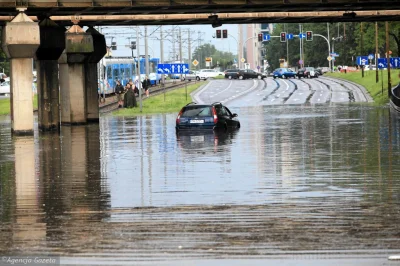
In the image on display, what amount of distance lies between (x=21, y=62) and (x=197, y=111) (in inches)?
291

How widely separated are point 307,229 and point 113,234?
2.66m

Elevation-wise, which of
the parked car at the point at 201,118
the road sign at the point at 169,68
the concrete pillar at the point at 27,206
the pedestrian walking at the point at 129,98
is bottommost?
the concrete pillar at the point at 27,206

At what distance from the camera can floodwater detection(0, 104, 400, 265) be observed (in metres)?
13.1

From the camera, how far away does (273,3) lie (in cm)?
4394

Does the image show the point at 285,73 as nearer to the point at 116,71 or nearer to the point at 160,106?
the point at 116,71

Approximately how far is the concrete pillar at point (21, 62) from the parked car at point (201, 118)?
6.25 metres

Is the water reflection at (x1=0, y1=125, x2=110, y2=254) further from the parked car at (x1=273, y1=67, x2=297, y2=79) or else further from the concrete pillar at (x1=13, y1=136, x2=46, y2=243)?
the parked car at (x1=273, y1=67, x2=297, y2=79)

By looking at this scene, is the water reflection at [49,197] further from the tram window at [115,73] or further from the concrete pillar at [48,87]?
the tram window at [115,73]

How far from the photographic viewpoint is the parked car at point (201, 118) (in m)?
42.4

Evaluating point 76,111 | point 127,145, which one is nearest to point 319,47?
point 76,111

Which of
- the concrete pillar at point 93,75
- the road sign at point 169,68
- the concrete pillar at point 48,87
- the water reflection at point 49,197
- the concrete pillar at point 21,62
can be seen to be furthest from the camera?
the road sign at point 169,68

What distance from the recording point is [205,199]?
1884cm

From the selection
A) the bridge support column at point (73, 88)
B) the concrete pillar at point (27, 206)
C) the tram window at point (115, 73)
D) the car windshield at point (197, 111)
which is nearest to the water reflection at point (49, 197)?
the concrete pillar at point (27, 206)

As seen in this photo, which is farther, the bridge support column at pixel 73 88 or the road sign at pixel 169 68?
the road sign at pixel 169 68
